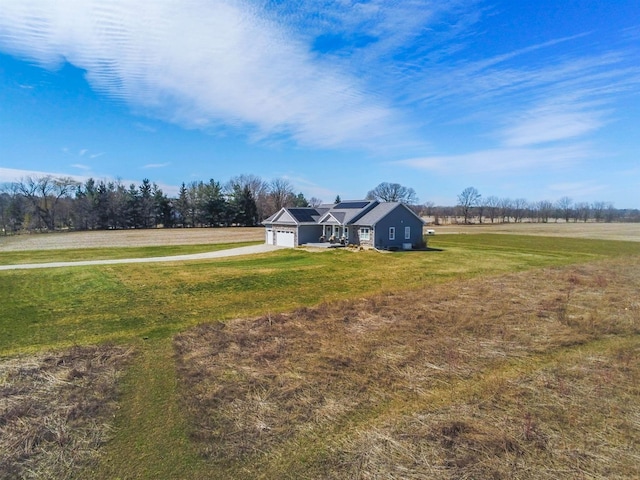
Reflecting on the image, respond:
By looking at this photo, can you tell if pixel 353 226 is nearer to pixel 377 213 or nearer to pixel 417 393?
pixel 377 213

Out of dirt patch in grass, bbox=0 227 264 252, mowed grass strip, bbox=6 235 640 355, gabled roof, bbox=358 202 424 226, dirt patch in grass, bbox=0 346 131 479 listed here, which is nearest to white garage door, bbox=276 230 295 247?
gabled roof, bbox=358 202 424 226

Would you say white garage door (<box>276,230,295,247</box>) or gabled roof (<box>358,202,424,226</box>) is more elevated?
gabled roof (<box>358,202,424,226</box>)

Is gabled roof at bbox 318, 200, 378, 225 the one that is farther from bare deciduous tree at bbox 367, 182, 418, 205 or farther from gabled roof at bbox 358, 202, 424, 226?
bare deciduous tree at bbox 367, 182, 418, 205

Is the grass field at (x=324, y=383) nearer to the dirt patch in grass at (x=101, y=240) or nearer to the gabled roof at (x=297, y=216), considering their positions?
the gabled roof at (x=297, y=216)

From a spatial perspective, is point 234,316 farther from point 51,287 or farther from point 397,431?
point 51,287

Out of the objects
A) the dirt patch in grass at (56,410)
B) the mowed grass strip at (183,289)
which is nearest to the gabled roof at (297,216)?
the mowed grass strip at (183,289)
